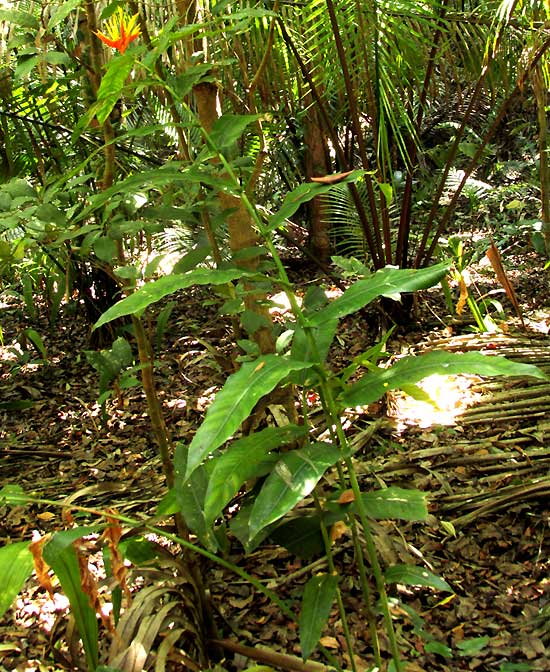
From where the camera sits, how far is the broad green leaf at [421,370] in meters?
0.84

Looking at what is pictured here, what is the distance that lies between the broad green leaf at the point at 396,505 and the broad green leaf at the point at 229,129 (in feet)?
1.85

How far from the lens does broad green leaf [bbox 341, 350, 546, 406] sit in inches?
33.2

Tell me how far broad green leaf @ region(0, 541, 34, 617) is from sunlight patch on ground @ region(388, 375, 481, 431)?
1.45 m

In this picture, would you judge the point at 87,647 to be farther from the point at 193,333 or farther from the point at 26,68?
the point at 193,333

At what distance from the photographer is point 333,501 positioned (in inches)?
40.8

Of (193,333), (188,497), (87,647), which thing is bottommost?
(193,333)

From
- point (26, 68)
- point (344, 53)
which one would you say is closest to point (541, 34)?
point (344, 53)

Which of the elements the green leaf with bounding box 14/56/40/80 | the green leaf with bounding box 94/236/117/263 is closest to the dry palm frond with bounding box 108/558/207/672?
the green leaf with bounding box 94/236/117/263

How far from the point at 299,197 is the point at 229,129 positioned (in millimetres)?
185

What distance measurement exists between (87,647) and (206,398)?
1.47m

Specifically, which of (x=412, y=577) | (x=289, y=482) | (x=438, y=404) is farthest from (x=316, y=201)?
(x=289, y=482)

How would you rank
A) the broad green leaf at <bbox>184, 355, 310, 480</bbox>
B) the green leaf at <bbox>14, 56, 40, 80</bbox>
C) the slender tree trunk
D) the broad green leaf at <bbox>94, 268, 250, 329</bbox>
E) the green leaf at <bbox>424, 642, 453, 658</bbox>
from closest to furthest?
the broad green leaf at <bbox>184, 355, 310, 480</bbox> → the broad green leaf at <bbox>94, 268, 250, 329</bbox> → the green leaf at <bbox>14, 56, 40, 80</bbox> → the green leaf at <bbox>424, 642, 453, 658</bbox> → the slender tree trunk

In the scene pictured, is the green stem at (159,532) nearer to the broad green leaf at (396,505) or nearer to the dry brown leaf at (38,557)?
the dry brown leaf at (38,557)

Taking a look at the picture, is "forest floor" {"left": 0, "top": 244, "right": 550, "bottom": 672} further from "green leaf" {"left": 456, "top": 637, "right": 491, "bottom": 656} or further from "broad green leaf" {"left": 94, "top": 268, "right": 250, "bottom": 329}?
"broad green leaf" {"left": 94, "top": 268, "right": 250, "bottom": 329}
